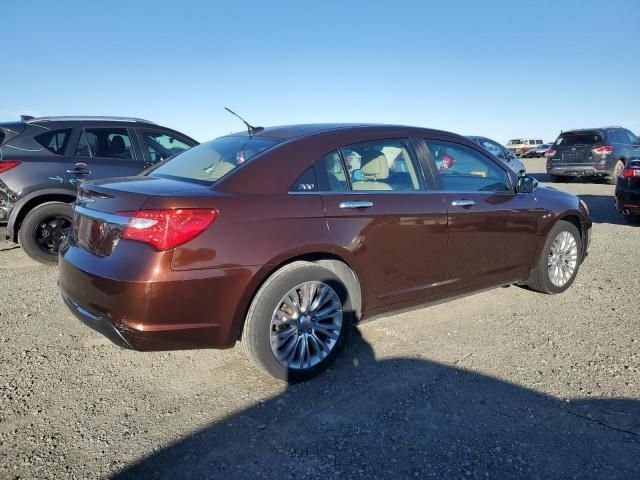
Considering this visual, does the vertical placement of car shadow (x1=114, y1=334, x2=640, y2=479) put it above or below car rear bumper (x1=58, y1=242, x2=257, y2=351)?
below

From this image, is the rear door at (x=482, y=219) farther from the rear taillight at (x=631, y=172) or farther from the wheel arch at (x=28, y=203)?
the rear taillight at (x=631, y=172)

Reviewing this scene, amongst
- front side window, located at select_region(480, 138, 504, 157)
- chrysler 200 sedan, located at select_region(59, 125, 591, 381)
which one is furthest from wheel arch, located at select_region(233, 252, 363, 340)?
front side window, located at select_region(480, 138, 504, 157)

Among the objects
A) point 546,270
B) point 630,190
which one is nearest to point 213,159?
point 546,270

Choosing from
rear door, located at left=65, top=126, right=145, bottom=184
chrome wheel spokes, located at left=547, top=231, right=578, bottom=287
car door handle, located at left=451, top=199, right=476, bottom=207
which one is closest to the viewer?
car door handle, located at left=451, top=199, right=476, bottom=207

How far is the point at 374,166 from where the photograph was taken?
3.57m

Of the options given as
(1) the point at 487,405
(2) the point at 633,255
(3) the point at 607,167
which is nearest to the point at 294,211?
(1) the point at 487,405

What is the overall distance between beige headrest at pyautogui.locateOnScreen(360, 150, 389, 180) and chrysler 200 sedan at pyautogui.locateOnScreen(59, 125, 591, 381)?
1 cm

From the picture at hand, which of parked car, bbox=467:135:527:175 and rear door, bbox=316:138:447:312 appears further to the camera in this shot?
parked car, bbox=467:135:527:175

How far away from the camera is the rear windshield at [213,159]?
3227 millimetres

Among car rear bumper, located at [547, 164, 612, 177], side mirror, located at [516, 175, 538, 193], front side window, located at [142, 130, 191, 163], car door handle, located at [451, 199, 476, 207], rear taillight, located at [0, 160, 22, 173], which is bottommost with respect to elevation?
car rear bumper, located at [547, 164, 612, 177]

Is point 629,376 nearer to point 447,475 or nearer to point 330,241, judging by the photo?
point 447,475

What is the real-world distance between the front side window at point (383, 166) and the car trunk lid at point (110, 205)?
1.08 metres

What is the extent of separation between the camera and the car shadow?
2316mm

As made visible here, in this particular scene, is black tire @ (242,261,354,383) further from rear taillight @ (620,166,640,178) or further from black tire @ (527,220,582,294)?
rear taillight @ (620,166,640,178)
